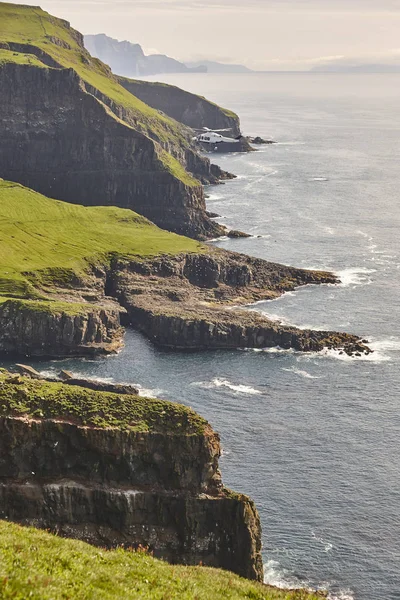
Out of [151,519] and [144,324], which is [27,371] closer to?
[144,324]

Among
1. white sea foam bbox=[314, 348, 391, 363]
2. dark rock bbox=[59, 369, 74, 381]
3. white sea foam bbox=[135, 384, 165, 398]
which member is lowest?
white sea foam bbox=[135, 384, 165, 398]

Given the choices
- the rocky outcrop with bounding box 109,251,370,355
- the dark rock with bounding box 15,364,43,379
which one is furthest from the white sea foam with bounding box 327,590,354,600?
the rocky outcrop with bounding box 109,251,370,355

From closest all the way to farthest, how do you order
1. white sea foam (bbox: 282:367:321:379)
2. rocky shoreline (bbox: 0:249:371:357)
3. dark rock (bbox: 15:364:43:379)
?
1. dark rock (bbox: 15:364:43:379)
2. white sea foam (bbox: 282:367:321:379)
3. rocky shoreline (bbox: 0:249:371:357)

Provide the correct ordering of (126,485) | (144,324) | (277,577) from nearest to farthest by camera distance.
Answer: (126,485) < (277,577) < (144,324)

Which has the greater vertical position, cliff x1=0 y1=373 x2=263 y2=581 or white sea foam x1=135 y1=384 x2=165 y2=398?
cliff x1=0 y1=373 x2=263 y2=581

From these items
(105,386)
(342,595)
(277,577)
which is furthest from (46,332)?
(342,595)

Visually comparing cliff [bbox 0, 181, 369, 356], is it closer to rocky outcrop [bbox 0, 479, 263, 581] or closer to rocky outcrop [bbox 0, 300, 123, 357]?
rocky outcrop [bbox 0, 300, 123, 357]

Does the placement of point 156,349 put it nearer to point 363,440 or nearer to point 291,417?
point 291,417
